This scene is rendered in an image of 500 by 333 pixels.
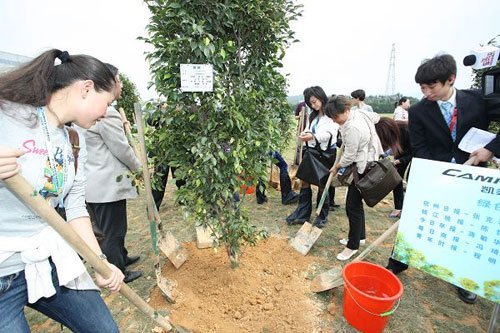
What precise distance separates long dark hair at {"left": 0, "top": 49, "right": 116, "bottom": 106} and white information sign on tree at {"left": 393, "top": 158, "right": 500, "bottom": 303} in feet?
7.98

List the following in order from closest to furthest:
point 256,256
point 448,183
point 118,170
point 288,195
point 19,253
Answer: point 19,253 → point 448,183 → point 118,170 → point 256,256 → point 288,195

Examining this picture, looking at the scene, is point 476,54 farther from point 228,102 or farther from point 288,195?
point 288,195

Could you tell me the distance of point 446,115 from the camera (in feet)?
8.86

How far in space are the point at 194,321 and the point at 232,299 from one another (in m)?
0.44

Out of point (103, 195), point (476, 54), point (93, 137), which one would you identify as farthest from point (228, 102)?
point (476, 54)

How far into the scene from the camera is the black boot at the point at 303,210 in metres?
4.66

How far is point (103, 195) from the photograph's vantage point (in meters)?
2.87

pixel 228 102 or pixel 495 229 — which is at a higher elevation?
pixel 228 102

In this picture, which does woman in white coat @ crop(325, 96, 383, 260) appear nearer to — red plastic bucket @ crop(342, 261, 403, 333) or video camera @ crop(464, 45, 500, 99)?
red plastic bucket @ crop(342, 261, 403, 333)

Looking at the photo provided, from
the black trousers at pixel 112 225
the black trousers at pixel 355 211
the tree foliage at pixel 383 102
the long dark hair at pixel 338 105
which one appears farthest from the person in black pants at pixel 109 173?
the tree foliage at pixel 383 102

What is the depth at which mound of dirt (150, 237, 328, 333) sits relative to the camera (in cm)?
254

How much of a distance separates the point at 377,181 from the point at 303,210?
1792 mm

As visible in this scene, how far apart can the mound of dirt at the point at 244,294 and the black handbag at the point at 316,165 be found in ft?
4.05

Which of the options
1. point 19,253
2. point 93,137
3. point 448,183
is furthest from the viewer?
point 93,137
